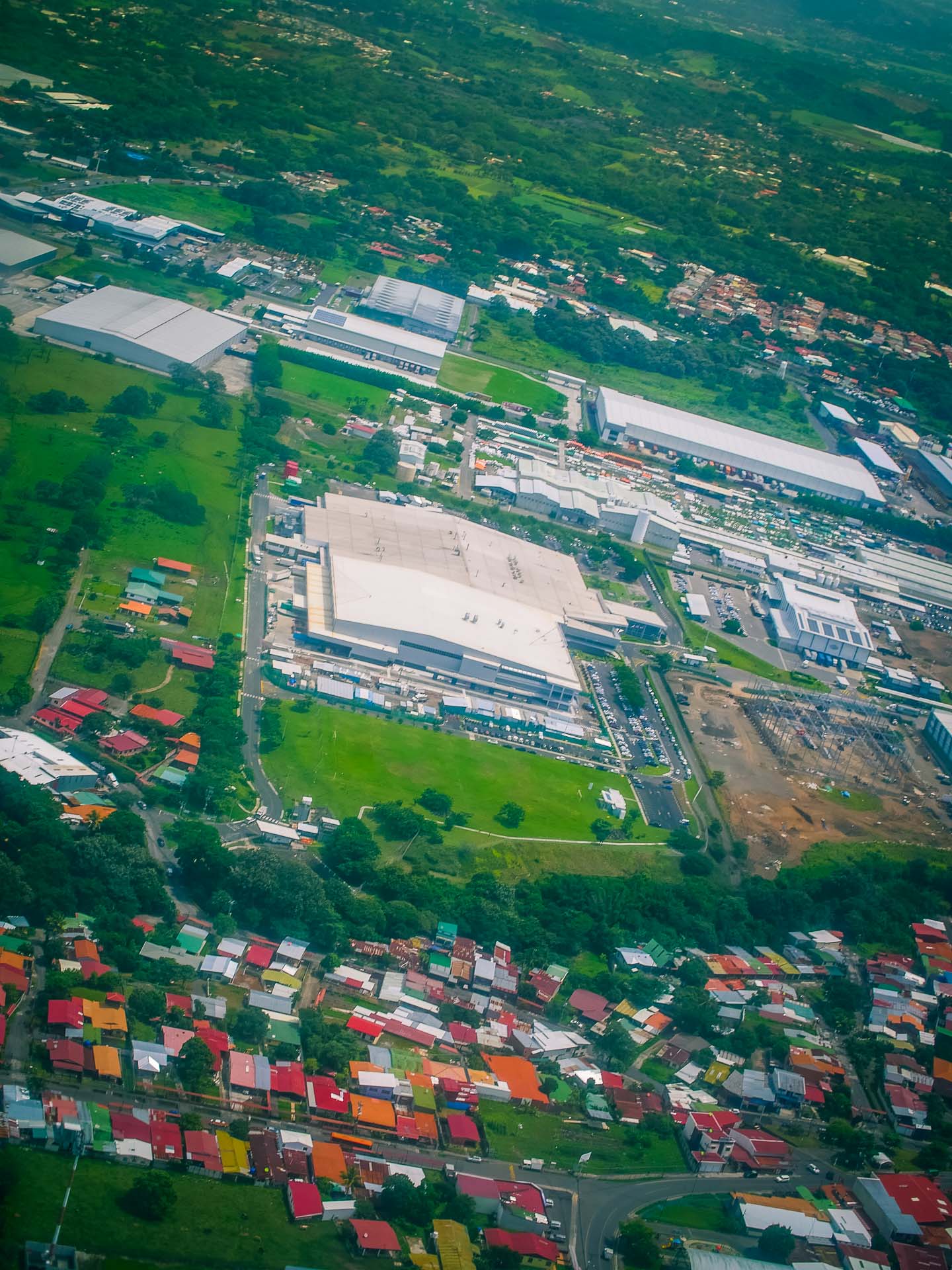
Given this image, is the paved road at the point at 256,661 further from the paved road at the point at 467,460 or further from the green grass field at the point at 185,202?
the green grass field at the point at 185,202

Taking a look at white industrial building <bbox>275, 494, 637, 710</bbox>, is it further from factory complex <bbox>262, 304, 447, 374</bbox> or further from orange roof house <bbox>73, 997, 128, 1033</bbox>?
orange roof house <bbox>73, 997, 128, 1033</bbox>

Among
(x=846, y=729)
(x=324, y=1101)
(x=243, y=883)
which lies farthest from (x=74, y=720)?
(x=846, y=729)

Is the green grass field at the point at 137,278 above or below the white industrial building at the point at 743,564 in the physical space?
above

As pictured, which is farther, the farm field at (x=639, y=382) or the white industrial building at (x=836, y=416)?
the white industrial building at (x=836, y=416)

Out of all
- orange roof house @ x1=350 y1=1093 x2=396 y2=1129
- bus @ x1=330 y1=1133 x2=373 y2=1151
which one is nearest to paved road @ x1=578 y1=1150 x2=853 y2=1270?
orange roof house @ x1=350 y1=1093 x2=396 y2=1129

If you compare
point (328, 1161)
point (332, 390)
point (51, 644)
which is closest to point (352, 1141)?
point (328, 1161)

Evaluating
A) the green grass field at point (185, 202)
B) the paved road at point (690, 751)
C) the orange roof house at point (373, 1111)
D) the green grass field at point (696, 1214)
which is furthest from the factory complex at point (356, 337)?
the green grass field at point (696, 1214)
